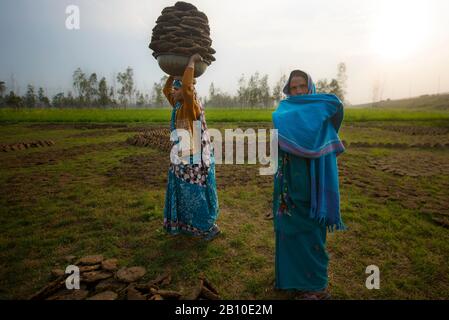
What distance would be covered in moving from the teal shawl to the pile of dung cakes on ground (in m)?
1.24

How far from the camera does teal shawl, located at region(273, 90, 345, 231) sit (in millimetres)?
2402

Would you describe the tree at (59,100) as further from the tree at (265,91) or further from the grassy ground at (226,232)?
the grassy ground at (226,232)

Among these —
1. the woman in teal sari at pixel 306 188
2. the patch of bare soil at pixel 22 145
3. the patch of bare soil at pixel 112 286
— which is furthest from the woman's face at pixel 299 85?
the patch of bare soil at pixel 22 145

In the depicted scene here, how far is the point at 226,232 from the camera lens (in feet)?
12.5

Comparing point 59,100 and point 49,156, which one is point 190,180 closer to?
point 49,156

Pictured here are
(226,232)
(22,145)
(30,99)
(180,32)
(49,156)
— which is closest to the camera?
(180,32)

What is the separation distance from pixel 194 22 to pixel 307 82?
1357 millimetres

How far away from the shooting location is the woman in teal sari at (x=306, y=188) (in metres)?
2.43

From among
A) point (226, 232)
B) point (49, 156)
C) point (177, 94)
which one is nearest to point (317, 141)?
point (177, 94)

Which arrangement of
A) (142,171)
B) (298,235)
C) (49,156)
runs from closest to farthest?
→ (298,235) → (142,171) → (49,156)

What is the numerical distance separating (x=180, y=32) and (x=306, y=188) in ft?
6.51

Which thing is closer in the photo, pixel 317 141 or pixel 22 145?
pixel 317 141
